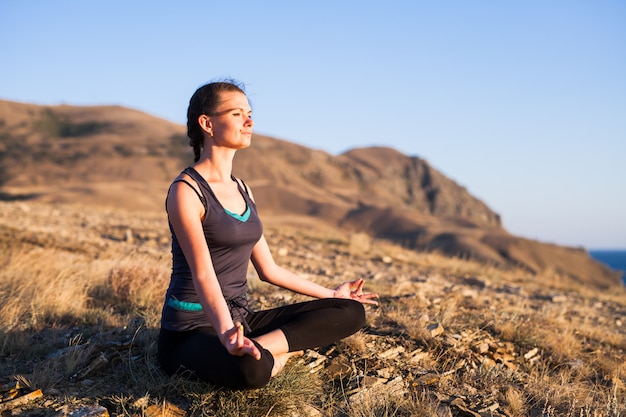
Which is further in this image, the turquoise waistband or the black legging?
the turquoise waistband

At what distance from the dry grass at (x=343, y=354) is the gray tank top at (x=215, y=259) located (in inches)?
13.9

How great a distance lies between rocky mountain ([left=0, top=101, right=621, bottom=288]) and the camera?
99.9 ft

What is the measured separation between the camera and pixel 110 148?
50.9 meters

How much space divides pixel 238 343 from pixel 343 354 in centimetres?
143

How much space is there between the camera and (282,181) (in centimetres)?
5159

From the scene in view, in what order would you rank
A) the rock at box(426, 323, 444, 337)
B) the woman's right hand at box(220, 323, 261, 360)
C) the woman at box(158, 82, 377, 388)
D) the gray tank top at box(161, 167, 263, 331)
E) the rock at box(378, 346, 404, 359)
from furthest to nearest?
the rock at box(426, 323, 444, 337) < the rock at box(378, 346, 404, 359) < the gray tank top at box(161, 167, 263, 331) < the woman at box(158, 82, 377, 388) < the woman's right hand at box(220, 323, 261, 360)

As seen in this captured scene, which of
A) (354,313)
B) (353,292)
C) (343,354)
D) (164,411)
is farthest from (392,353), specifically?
(164,411)

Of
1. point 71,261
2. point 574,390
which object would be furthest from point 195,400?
point 71,261

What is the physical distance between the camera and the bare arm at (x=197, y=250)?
2648mm

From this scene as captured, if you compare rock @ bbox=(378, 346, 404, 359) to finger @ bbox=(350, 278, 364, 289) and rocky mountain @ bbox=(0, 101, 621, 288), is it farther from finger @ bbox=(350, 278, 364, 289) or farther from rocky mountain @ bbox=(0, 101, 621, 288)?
rocky mountain @ bbox=(0, 101, 621, 288)

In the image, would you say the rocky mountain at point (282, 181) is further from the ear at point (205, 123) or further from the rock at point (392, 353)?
the ear at point (205, 123)

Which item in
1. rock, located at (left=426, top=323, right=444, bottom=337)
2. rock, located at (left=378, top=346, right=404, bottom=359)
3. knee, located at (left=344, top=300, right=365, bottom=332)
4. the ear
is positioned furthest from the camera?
rock, located at (left=426, top=323, right=444, bottom=337)

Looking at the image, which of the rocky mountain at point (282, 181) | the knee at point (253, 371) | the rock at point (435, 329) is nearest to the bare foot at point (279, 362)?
the knee at point (253, 371)

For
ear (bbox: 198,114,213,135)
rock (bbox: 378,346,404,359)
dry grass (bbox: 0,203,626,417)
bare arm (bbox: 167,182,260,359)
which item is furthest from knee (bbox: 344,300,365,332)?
ear (bbox: 198,114,213,135)
